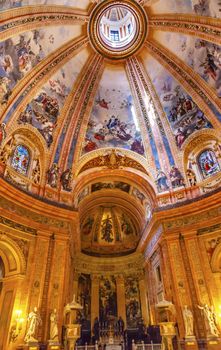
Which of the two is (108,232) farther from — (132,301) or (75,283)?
(132,301)

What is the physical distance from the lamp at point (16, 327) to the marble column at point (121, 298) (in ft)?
41.0

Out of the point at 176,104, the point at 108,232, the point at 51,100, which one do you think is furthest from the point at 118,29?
the point at 108,232

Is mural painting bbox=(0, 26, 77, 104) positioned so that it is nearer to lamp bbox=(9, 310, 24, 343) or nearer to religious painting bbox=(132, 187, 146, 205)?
lamp bbox=(9, 310, 24, 343)

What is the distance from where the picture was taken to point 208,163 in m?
18.2

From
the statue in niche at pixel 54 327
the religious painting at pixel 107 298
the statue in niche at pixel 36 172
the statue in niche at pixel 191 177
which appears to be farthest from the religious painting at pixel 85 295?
the statue in niche at pixel 191 177

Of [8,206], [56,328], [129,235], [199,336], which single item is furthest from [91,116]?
[199,336]

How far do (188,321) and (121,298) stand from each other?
1108cm

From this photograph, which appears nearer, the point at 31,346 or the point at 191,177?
the point at 31,346

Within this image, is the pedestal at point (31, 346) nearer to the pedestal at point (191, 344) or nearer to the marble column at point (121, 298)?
the pedestal at point (191, 344)

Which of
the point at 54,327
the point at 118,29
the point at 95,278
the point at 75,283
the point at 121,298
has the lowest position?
the point at 54,327

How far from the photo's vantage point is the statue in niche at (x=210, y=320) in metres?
13.1

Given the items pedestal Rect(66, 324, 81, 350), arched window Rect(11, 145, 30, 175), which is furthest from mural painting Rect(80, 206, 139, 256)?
pedestal Rect(66, 324, 81, 350)

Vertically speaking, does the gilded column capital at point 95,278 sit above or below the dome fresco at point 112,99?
below

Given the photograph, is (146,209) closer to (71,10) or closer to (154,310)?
(154,310)
